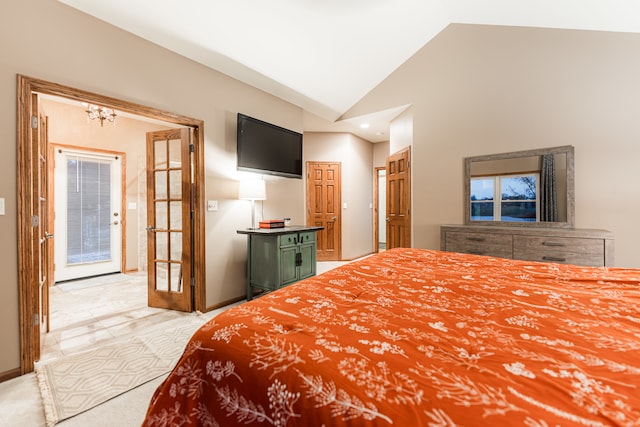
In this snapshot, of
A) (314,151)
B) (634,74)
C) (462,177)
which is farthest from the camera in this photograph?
(314,151)

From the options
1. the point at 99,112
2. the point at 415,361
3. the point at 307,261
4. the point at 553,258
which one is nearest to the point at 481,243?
the point at 553,258

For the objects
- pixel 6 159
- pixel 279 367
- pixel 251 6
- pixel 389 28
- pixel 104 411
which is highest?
pixel 389 28

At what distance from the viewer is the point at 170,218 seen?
328cm

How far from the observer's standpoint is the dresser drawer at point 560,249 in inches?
103

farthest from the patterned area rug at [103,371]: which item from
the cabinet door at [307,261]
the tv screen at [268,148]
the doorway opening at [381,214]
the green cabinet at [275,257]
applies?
the doorway opening at [381,214]

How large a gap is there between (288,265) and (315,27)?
105 inches

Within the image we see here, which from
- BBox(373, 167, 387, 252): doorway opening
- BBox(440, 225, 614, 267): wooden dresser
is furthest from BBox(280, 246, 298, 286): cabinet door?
BBox(373, 167, 387, 252): doorway opening

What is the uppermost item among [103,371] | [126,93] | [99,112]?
[99,112]

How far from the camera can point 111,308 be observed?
10.8ft

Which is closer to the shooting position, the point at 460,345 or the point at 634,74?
the point at 460,345

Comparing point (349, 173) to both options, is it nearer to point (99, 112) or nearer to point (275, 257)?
point (275, 257)

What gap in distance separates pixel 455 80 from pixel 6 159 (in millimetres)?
4635

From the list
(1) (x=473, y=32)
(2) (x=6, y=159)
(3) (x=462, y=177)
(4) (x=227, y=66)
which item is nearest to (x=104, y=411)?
(2) (x=6, y=159)

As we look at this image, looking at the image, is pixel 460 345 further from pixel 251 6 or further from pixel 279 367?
pixel 251 6
